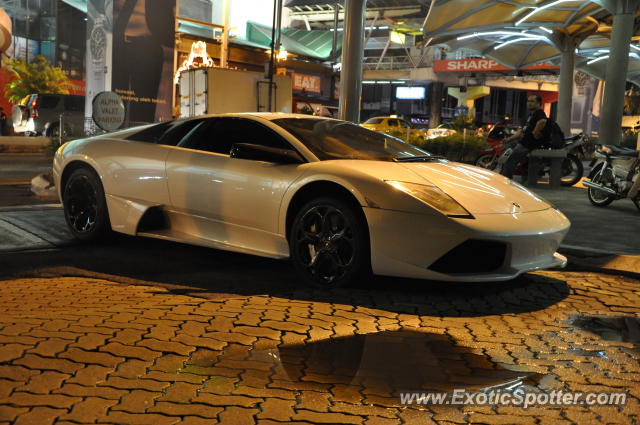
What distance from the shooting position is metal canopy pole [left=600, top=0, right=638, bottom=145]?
19.3 metres

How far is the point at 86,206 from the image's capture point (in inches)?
260

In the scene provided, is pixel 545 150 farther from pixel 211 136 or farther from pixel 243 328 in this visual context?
pixel 243 328

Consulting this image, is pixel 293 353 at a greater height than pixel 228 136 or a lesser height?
lesser

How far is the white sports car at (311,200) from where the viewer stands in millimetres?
4715

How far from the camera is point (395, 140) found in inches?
246

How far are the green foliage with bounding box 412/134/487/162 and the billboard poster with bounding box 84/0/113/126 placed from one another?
1039 cm

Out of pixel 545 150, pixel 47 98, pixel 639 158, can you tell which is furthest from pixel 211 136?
pixel 47 98

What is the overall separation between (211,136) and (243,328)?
248 cm

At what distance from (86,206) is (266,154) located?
2.16 meters

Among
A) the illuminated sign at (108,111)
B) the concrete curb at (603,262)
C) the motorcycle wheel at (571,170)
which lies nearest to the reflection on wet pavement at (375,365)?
the concrete curb at (603,262)

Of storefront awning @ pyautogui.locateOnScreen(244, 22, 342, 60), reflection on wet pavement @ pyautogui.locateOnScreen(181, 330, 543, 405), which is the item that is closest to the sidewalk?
reflection on wet pavement @ pyautogui.locateOnScreen(181, 330, 543, 405)

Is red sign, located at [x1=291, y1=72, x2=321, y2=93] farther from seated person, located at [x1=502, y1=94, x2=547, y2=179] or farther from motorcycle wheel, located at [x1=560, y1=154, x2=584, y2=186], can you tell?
seated person, located at [x1=502, y1=94, x2=547, y2=179]

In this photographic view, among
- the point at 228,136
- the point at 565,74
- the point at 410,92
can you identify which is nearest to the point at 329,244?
the point at 228,136

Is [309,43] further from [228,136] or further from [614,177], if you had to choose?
[228,136]
